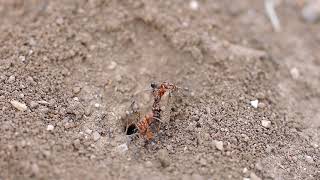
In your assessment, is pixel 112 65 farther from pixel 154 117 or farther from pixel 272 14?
pixel 272 14

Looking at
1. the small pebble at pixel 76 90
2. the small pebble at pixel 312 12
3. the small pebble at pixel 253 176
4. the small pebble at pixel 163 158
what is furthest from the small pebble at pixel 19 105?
the small pebble at pixel 312 12

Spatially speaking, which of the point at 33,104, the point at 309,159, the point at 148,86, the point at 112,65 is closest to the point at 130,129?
the point at 148,86

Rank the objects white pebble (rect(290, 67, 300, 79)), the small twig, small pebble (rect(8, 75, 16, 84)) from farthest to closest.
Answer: the small twig, white pebble (rect(290, 67, 300, 79)), small pebble (rect(8, 75, 16, 84))

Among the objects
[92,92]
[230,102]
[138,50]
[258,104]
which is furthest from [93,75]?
[258,104]

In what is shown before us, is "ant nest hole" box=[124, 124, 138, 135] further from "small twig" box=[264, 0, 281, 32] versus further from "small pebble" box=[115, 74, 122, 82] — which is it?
"small twig" box=[264, 0, 281, 32]

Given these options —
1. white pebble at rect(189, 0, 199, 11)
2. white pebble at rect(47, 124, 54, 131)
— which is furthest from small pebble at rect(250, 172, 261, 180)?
white pebble at rect(189, 0, 199, 11)
